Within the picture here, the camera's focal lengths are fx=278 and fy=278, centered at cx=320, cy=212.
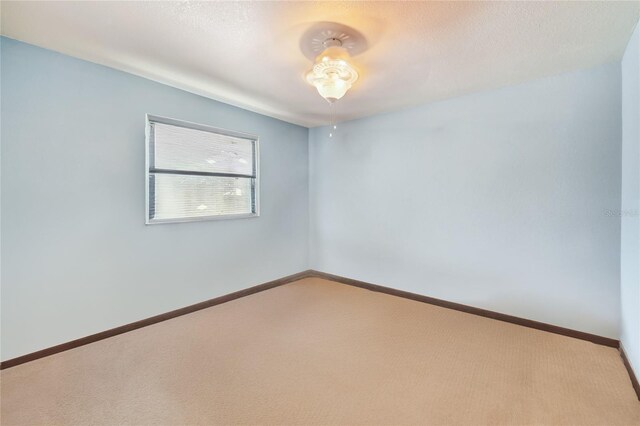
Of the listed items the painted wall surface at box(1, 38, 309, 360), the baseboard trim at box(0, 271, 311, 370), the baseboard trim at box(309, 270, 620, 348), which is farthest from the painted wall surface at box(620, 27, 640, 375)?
the painted wall surface at box(1, 38, 309, 360)

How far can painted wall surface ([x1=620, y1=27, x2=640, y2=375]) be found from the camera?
1818mm

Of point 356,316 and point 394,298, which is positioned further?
point 394,298

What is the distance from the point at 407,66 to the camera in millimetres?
2348

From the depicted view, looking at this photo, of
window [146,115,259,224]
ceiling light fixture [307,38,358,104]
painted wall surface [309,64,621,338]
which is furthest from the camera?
window [146,115,259,224]

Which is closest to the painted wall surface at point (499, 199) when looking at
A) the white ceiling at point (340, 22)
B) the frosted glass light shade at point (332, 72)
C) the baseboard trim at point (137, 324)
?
the white ceiling at point (340, 22)

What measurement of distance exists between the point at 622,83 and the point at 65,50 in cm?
437

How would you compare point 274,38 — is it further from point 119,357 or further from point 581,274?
point 581,274

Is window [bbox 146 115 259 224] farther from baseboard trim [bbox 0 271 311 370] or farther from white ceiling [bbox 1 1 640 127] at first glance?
baseboard trim [bbox 0 271 311 370]

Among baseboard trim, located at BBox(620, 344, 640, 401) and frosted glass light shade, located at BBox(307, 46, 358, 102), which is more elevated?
frosted glass light shade, located at BBox(307, 46, 358, 102)

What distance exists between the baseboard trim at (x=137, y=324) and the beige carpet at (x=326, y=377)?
71 millimetres

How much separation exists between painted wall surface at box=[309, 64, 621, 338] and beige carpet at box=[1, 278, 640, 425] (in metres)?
0.44

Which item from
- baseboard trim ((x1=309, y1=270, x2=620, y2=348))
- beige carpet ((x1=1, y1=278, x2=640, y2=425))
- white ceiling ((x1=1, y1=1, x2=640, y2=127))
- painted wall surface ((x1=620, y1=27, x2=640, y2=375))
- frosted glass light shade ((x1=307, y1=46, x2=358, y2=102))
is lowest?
beige carpet ((x1=1, y1=278, x2=640, y2=425))

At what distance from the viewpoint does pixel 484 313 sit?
2.92 metres

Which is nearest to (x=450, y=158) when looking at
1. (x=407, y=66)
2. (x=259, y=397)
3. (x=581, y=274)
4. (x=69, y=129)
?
(x=407, y=66)
